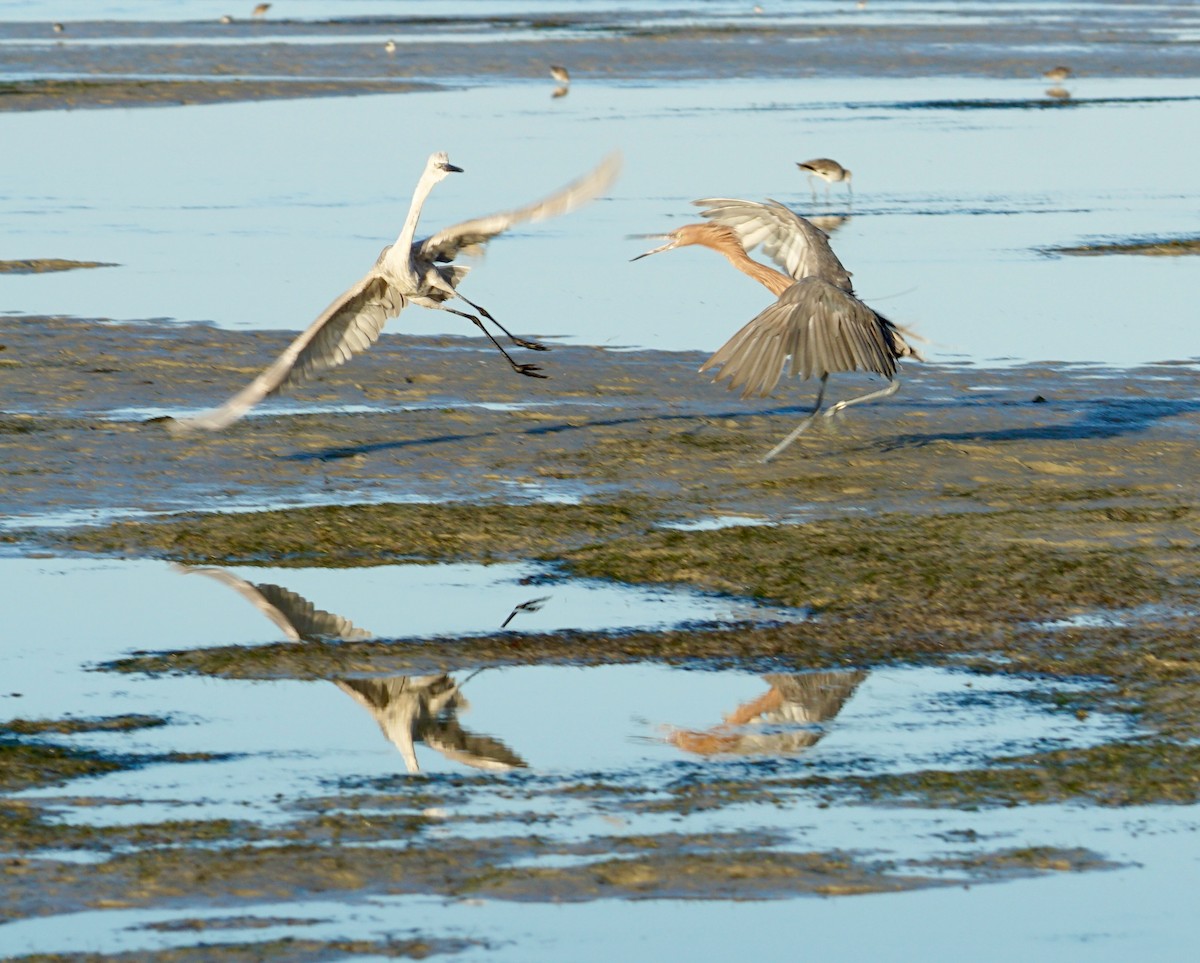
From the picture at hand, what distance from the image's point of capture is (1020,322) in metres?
17.3

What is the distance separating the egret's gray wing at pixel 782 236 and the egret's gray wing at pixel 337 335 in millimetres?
1836

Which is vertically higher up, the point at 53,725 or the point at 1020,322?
the point at 1020,322

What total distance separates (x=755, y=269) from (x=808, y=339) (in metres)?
1.65

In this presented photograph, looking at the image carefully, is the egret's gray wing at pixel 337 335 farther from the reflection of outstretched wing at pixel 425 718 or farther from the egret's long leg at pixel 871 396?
the reflection of outstretched wing at pixel 425 718

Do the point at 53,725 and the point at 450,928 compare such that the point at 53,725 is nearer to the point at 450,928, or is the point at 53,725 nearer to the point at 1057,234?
the point at 450,928

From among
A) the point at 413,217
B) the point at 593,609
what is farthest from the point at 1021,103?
the point at 593,609

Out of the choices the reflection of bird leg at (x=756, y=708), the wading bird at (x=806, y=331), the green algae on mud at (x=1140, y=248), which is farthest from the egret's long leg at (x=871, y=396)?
the green algae on mud at (x=1140, y=248)

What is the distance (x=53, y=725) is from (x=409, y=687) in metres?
1.27

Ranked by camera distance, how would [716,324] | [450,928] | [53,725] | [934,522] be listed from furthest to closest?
[716,324]
[934,522]
[53,725]
[450,928]

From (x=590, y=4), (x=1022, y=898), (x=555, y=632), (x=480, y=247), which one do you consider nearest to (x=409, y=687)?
(x=555, y=632)

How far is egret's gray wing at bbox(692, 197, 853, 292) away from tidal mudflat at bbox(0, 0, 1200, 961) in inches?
42.2

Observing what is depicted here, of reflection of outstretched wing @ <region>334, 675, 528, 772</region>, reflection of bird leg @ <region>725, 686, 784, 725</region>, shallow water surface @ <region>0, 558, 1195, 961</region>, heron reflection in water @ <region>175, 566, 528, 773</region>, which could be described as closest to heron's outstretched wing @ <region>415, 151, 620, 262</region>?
shallow water surface @ <region>0, 558, 1195, 961</region>

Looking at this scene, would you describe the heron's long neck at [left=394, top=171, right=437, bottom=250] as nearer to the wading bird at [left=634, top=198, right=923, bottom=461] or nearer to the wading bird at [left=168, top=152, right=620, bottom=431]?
the wading bird at [left=168, top=152, right=620, bottom=431]

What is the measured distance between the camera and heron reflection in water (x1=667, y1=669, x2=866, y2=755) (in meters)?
7.37
